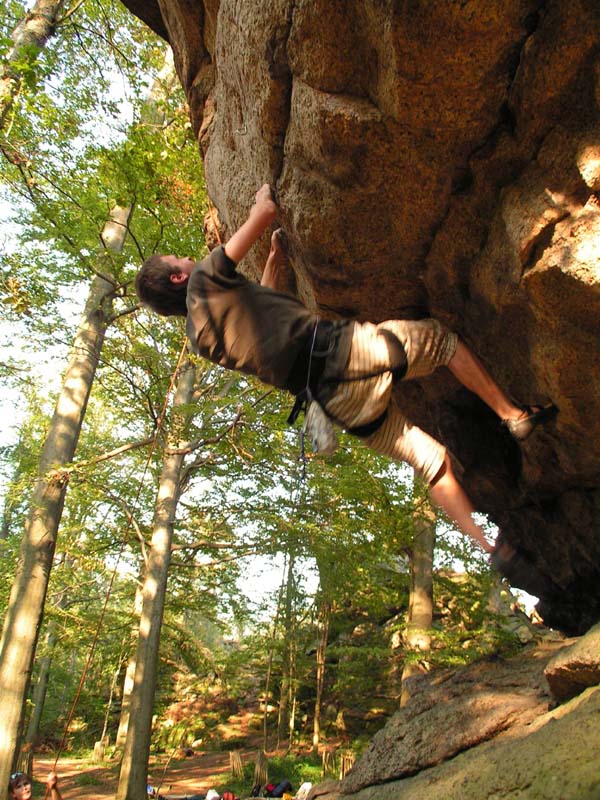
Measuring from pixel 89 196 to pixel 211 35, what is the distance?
609 centimetres

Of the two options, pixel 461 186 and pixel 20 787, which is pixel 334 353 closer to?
pixel 461 186

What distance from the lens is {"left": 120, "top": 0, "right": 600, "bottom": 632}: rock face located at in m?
2.54

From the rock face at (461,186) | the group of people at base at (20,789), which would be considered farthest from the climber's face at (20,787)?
the rock face at (461,186)

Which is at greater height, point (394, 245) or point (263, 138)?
point (263, 138)

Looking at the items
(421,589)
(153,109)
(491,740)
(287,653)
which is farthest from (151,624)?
(153,109)

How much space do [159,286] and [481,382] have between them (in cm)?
202

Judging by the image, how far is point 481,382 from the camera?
3.23 m

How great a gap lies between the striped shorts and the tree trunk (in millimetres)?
6716

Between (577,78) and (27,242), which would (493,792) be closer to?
(577,78)

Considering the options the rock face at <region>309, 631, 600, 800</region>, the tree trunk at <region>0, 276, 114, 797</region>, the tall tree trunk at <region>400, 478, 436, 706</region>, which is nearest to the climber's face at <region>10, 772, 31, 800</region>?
the tree trunk at <region>0, 276, 114, 797</region>

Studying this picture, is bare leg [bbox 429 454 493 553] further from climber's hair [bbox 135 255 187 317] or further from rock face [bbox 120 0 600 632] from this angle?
climber's hair [bbox 135 255 187 317]

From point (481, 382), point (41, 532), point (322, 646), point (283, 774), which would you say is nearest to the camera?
point (481, 382)

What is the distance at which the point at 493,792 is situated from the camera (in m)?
2.13

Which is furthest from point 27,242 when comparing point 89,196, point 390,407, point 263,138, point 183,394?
point 390,407
